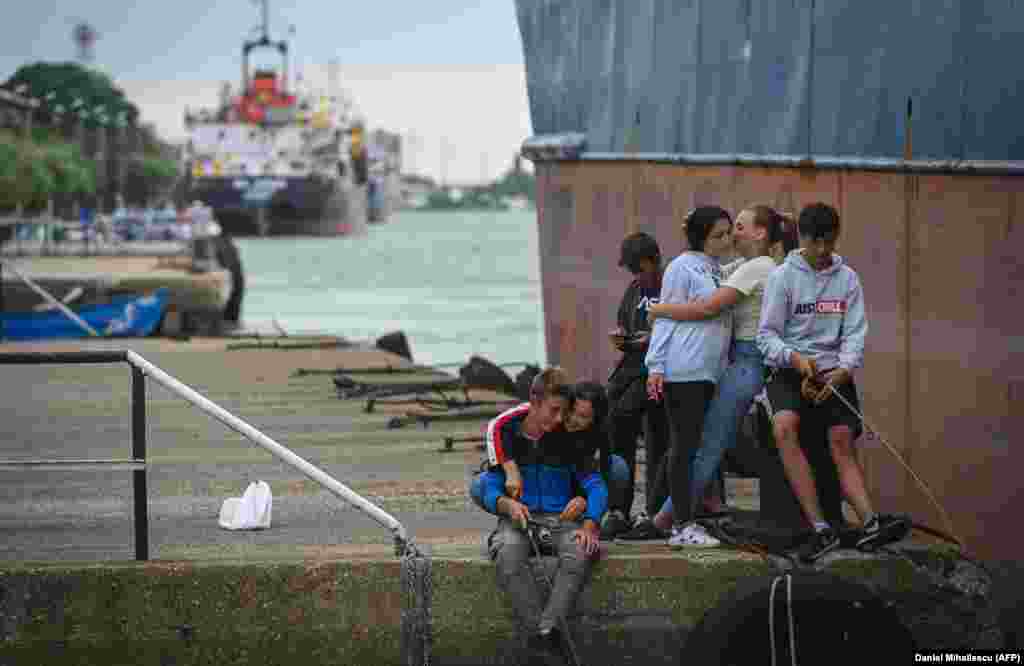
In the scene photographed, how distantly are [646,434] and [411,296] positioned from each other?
64.4 metres

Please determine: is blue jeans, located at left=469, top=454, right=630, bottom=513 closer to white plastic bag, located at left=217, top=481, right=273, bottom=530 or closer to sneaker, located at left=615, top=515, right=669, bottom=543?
sneaker, located at left=615, top=515, right=669, bottom=543

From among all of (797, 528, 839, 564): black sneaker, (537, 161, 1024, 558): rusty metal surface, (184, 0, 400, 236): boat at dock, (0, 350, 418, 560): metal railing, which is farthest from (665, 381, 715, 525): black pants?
(184, 0, 400, 236): boat at dock

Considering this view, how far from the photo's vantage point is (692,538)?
9.68 m

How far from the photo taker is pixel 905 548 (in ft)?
31.3

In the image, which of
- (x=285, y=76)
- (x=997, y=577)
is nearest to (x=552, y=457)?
(x=997, y=577)

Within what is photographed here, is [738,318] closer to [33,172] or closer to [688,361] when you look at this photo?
[688,361]

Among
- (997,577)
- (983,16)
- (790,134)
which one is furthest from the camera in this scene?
(790,134)

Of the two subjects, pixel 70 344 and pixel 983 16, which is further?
pixel 70 344

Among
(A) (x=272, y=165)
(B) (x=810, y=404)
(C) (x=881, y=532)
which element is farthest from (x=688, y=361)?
(A) (x=272, y=165)

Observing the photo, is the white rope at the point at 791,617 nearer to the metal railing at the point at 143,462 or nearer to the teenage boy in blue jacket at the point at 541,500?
the teenage boy in blue jacket at the point at 541,500

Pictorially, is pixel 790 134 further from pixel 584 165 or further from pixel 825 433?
pixel 584 165

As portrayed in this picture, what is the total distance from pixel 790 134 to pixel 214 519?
4866mm

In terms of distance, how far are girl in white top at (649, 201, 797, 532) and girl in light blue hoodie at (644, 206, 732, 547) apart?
5cm

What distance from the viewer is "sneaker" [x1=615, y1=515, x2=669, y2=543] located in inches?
391
